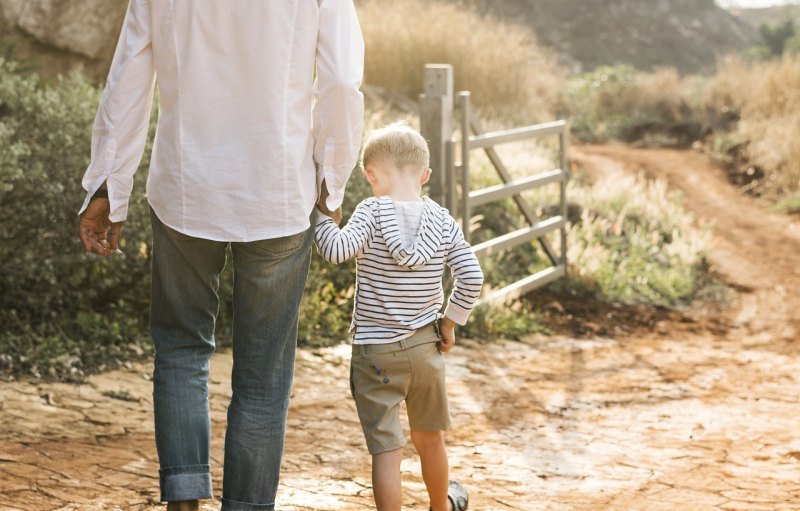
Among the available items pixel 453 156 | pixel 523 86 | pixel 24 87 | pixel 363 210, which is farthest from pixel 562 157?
pixel 523 86

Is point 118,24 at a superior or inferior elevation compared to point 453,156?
superior

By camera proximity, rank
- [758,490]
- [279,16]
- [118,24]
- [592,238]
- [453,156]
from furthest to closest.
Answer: [592,238], [118,24], [453,156], [758,490], [279,16]

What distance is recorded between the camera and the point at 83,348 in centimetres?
534

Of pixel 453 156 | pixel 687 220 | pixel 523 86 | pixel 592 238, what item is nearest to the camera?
pixel 453 156

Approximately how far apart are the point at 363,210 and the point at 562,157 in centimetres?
537

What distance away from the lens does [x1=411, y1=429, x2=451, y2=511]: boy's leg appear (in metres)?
3.14

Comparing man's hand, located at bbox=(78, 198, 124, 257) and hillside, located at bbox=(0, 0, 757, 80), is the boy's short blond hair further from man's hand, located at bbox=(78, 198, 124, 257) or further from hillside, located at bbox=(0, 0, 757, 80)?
hillside, located at bbox=(0, 0, 757, 80)

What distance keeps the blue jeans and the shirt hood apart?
26cm

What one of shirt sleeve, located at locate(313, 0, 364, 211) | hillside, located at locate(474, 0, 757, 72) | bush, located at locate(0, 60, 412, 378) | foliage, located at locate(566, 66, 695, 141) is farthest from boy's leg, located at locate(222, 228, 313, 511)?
hillside, located at locate(474, 0, 757, 72)

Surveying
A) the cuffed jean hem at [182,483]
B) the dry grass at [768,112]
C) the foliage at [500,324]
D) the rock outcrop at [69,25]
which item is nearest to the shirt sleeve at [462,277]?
the cuffed jean hem at [182,483]

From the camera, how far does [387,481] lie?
3004 mm

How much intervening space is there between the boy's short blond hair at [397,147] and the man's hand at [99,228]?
0.72 metres

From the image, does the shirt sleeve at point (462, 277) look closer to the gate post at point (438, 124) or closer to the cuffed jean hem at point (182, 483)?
the cuffed jean hem at point (182, 483)

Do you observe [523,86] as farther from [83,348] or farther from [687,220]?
[83,348]
